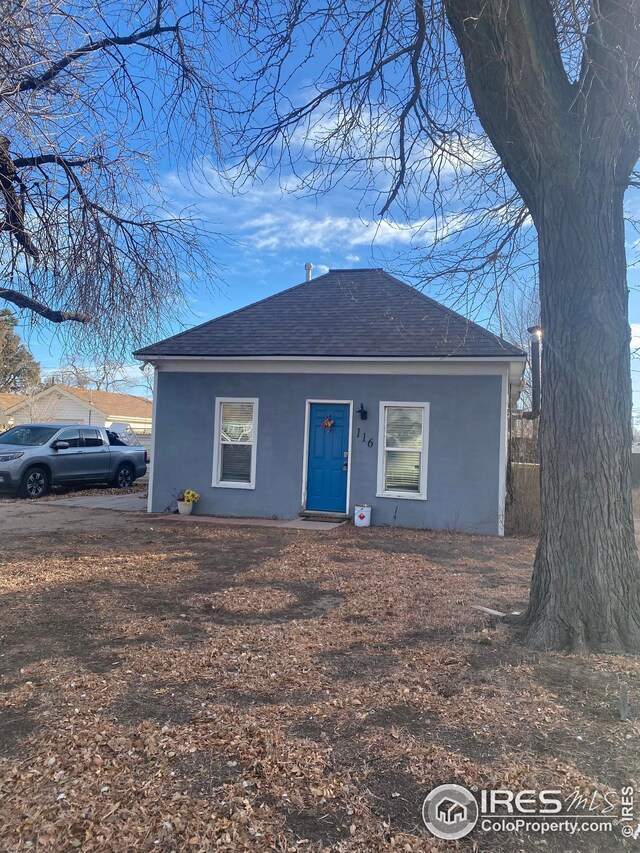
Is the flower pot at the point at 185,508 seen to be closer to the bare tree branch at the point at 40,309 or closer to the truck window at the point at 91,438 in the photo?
the truck window at the point at 91,438

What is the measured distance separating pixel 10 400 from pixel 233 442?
99.7 feet

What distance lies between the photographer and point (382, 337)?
34.9 ft

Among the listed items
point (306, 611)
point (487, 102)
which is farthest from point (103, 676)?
point (487, 102)

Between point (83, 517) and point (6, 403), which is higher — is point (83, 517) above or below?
below

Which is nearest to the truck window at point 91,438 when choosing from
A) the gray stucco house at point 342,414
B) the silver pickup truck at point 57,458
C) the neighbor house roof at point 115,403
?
the silver pickup truck at point 57,458

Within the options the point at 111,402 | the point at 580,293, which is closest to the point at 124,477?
the point at 580,293

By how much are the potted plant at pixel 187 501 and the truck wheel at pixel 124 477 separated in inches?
220

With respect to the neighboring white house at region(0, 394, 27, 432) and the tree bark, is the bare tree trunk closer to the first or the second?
the tree bark

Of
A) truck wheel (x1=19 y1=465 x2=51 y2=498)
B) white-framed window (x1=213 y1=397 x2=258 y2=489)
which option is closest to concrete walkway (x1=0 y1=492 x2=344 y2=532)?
truck wheel (x1=19 y1=465 x2=51 y2=498)

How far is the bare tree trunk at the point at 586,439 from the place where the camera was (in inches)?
157

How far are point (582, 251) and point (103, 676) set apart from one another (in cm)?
428

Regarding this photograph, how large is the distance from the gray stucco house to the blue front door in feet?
0.07

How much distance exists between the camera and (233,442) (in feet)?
36.5

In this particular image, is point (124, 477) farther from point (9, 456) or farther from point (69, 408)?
point (69, 408)
